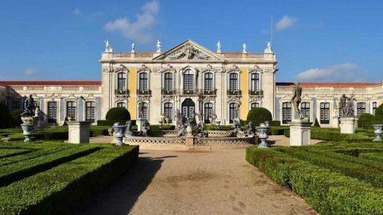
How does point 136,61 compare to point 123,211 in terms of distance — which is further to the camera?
point 136,61

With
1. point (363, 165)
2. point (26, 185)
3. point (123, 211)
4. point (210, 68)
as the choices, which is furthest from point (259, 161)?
point (210, 68)

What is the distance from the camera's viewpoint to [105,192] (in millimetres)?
8258

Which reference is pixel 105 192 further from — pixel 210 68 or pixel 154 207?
pixel 210 68

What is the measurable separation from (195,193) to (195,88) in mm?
34974

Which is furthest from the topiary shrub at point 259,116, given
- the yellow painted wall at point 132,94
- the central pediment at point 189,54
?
the yellow painted wall at point 132,94

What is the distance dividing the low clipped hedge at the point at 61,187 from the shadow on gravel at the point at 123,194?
145 millimetres

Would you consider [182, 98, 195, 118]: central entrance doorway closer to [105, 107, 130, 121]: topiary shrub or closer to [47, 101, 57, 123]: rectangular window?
[105, 107, 130, 121]: topiary shrub

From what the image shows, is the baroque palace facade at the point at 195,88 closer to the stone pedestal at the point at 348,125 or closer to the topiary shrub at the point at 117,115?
the topiary shrub at the point at 117,115

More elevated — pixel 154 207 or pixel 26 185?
pixel 26 185

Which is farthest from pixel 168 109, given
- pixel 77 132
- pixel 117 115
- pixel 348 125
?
pixel 77 132

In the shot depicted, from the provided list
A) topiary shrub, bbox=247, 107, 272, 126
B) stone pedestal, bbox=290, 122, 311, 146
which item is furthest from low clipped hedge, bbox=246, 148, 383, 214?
topiary shrub, bbox=247, 107, 272, 126

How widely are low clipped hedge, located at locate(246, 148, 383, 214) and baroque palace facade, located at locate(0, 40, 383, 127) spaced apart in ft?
109

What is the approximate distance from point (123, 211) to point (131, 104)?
36.9 m

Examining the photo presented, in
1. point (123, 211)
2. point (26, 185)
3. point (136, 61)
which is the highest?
point (136, 61)
